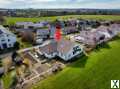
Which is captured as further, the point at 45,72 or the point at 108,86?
the point at 45,72

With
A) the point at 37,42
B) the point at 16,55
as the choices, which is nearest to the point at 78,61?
the point at 16,55

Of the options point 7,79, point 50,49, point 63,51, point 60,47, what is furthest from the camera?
point 60,47

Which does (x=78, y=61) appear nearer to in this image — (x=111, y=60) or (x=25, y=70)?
(x=111, y=60)

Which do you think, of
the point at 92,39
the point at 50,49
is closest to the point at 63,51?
the point at 50,49

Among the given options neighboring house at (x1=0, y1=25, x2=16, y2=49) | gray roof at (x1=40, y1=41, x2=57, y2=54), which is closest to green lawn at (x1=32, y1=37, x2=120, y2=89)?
gray roof at (x1=40, y1=41, x2=57, y2=54)

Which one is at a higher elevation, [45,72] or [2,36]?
[2,36]

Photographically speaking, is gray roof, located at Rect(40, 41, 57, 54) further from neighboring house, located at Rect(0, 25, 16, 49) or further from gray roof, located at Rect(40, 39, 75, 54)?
neighboring house, located at Rect(0, 25, 16, 49)

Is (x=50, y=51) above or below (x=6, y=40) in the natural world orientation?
below

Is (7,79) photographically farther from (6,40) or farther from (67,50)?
(6,40)
